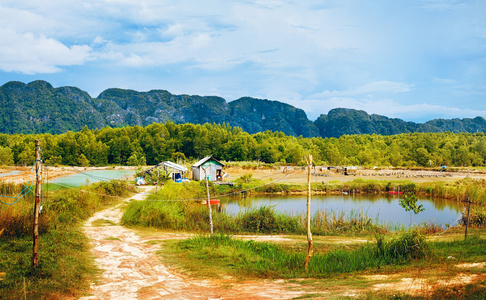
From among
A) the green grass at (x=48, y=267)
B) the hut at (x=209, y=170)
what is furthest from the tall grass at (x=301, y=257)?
the hut at (x=209, y=170)

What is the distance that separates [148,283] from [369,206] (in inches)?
947

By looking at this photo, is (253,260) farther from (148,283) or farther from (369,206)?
(369,206)

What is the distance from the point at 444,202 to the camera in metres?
31.1

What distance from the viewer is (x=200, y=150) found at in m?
79.8

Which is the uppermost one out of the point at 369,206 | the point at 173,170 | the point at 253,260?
→ the point at 173,170

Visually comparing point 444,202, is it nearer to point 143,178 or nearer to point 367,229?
point 367,229

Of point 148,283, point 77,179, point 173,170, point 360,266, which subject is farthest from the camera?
point 77,179

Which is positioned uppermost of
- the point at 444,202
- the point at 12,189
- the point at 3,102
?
the point at 3,102

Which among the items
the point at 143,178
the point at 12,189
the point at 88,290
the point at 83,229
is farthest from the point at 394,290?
the point at 143,178

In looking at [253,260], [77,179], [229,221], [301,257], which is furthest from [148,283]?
[77,179]

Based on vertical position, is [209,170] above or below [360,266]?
above

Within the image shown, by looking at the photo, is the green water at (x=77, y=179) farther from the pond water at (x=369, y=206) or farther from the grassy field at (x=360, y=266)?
the grassy field at (x=360, y=266)

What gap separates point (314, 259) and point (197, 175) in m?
28.9

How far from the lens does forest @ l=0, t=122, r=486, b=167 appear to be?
70.9 metres
